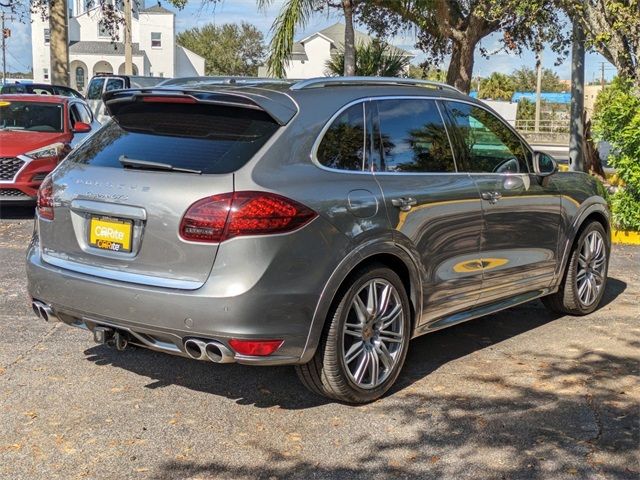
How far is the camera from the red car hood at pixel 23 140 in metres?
11.8

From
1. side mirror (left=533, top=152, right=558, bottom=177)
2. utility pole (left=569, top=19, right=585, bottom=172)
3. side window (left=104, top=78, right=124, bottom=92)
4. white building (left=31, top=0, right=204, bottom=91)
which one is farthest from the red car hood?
white building (left=31, top=0, right=204, bottom=91)

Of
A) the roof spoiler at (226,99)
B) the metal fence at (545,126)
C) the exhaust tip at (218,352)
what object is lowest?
the exhaust tip at (218,352)

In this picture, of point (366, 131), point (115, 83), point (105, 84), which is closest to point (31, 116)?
point (366, 131)

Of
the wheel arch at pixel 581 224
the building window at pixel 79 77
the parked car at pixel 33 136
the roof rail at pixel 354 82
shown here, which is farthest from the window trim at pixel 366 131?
the building window at pixel 79 77

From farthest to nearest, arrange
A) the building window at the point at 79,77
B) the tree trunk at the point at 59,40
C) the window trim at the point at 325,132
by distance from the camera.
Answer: the building window at the point at 79,77, the tree trunk at the point at 59,40, the window trim at the point at 325,132

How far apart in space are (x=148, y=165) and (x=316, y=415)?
64.9 inches

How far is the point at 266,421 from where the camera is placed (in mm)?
4613

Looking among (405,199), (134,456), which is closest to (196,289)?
(134,456)

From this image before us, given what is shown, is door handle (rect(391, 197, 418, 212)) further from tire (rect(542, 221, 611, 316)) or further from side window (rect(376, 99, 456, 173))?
tire (rect(542, 221, 611, 316))

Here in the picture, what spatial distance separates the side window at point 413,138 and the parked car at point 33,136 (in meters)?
7.66

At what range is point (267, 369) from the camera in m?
5.48

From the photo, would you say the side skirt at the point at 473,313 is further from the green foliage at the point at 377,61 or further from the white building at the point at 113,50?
the white building at the point at 113,50

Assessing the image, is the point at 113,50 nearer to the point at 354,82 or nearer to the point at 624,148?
the point at 624,148

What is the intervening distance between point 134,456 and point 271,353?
32.7 inches
